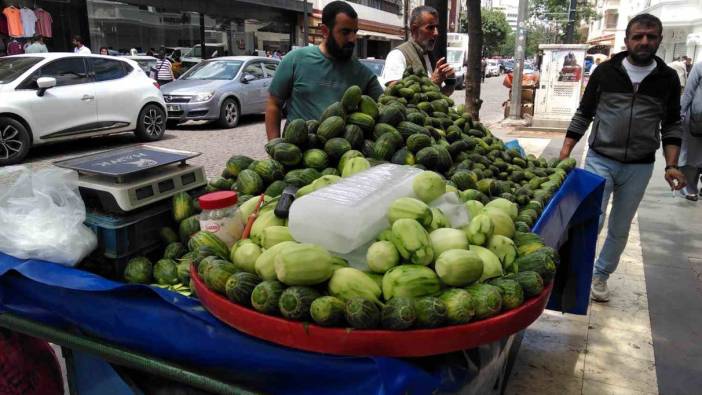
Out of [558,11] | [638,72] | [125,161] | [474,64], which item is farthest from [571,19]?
[558,11]

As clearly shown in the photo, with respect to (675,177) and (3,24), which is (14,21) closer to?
(3,24)

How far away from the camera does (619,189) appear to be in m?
3.80

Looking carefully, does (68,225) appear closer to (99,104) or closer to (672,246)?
(672,246)

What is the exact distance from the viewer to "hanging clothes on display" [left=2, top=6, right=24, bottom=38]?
46.9ft

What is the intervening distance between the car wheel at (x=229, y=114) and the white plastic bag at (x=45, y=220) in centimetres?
1015

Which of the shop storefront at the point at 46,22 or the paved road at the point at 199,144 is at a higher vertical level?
the shop storefront at the point at 46,22

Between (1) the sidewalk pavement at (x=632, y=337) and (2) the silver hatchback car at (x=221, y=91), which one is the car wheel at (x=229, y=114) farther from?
(1) the sidewalk pavement at (x=632, y=337)

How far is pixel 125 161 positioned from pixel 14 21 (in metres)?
15.3

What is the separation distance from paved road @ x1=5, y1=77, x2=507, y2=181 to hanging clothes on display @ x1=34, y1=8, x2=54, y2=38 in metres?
6.49

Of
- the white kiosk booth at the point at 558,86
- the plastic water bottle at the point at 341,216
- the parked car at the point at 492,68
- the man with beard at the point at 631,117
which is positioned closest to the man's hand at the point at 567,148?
the man with beard at the point at 631,117

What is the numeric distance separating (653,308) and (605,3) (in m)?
70.8

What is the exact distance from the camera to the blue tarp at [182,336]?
4.38ft

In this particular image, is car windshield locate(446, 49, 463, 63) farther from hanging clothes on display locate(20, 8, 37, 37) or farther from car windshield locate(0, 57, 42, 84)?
car windshield locate(0, 57, 42, 84)

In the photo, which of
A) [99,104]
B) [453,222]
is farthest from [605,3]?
[453,222]
